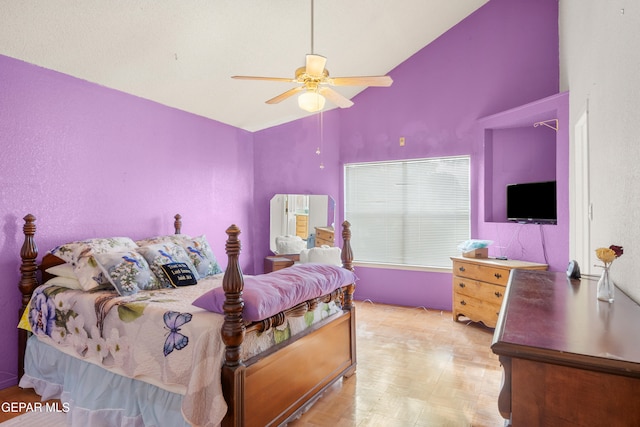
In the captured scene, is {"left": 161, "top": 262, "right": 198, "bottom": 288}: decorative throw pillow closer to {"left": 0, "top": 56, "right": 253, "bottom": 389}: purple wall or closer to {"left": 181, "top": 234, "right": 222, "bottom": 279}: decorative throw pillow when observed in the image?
{"left": 181, "top": 234, "right": 222, "bottom": 279}: decorative throw pillow

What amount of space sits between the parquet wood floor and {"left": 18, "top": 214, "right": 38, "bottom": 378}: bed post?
0.31 m

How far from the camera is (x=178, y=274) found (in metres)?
2.96

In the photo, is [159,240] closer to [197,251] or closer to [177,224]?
[197,251]

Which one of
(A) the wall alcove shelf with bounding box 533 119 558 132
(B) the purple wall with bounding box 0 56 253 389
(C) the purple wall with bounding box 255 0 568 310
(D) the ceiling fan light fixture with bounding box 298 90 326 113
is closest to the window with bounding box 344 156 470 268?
(C) the purple wall with bounding box 255 0 568 310

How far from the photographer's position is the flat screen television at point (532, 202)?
3758 mm

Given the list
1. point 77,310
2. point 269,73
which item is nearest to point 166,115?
point 269,73

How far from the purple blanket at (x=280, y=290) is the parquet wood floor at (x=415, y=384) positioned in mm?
772

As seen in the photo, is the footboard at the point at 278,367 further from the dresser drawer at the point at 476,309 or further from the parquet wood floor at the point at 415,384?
the dresser drawer at the point at 476,309

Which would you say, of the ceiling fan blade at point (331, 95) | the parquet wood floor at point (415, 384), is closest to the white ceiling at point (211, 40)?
the ceiling fan blade at point (331, 95)

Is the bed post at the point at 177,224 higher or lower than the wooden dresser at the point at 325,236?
higher

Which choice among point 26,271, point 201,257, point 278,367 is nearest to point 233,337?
point 278,367

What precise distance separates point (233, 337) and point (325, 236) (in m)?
3.40

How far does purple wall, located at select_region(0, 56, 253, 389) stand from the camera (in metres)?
2.71

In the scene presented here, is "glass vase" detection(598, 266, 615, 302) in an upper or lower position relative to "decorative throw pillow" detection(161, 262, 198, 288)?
upper
